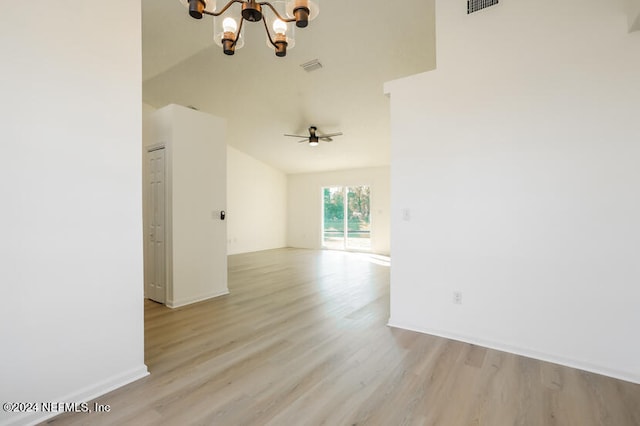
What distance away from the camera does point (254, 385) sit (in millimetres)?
2066

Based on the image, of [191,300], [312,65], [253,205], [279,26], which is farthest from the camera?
[253,205]

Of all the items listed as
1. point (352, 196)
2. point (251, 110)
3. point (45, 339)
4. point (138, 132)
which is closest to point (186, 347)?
point (45, 339)

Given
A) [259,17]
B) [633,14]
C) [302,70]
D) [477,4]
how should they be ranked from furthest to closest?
[302,70] < [477,4] < [259,17] < [633,14]

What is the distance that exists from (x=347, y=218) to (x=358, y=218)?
371 millimetres

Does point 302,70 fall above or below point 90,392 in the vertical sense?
above

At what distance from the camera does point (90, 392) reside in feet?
6.31

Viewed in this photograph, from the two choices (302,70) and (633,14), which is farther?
(302,70)

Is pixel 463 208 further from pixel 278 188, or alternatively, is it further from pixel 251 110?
pixel 278 188

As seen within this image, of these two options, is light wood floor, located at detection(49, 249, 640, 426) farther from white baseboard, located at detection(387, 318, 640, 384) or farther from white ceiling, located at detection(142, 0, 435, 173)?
white ceiling, located at detection(142, 0, 435, 173)

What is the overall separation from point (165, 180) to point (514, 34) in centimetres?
400

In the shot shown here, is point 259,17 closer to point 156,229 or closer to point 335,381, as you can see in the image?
point 335,381

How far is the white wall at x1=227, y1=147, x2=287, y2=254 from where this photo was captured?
8555mm

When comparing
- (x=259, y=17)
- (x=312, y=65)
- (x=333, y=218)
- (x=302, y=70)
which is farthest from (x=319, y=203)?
(x=259, y=17)

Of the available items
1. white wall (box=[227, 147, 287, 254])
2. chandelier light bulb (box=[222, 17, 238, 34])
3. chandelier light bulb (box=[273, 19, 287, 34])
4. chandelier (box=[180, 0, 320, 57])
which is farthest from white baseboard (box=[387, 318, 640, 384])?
white wall (box=[227, 147, 287, 254])
